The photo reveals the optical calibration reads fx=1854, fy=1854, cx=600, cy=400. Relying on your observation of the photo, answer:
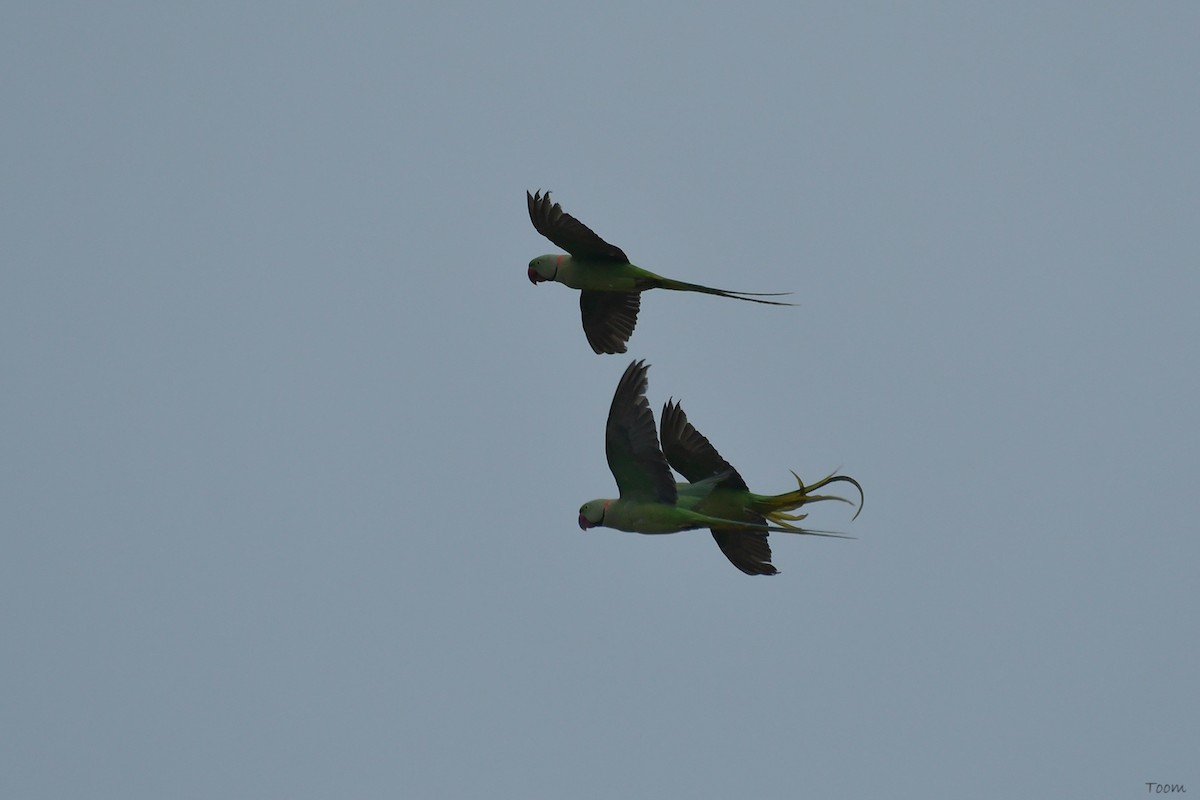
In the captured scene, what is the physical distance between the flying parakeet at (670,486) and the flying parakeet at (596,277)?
1.62 metres

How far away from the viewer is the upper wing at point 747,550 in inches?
874

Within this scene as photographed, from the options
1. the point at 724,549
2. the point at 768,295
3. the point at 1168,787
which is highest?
the point at 768,295

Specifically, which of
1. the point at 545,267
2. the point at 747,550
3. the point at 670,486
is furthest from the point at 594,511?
the point at 545,267

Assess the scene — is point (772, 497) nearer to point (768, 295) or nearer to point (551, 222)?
point (768, 295)

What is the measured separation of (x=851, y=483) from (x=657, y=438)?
7.09 ft

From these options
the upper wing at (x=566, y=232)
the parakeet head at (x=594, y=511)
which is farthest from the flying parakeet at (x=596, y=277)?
the parakeet head at (x=594, y=511)

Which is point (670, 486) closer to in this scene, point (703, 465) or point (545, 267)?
point (703, 465)

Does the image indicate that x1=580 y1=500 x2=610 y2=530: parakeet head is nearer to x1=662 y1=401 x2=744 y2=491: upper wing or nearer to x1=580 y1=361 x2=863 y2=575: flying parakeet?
x1=580 y1=361 x2=863 y2=575: flying parakeet

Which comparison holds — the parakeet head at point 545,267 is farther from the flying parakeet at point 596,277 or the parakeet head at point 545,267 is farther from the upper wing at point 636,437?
the upper wing at point 636,437

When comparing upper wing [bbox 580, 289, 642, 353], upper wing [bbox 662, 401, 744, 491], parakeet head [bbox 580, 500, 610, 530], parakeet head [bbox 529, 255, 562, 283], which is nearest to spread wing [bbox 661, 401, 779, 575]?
upper wing [bbox 662, 401, 744, 491]

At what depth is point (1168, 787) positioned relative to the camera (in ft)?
77.0

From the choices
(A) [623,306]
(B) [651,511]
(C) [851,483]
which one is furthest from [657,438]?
(A) [623,306]

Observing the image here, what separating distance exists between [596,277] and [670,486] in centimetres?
327

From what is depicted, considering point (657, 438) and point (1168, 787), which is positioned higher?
point (657, 438)
